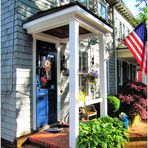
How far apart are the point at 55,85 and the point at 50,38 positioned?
1423 mm

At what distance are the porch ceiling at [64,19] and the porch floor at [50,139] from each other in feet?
8.72

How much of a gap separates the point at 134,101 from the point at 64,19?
537cm

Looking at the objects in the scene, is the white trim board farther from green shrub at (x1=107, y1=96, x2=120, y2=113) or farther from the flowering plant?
green shrub at (x1=107, y1=96, x2=120, y2=113)

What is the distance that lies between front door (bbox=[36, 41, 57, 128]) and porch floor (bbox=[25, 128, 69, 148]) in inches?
17.6

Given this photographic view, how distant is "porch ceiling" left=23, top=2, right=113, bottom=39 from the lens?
427 centimetres

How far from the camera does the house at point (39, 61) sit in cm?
435

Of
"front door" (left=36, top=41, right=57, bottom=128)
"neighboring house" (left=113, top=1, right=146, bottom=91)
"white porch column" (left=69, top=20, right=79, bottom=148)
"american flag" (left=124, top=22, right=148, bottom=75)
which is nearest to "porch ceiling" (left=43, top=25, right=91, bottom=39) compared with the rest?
"front door" (left=36, top=41, right=57, bottom=128)

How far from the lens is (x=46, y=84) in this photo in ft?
19.0

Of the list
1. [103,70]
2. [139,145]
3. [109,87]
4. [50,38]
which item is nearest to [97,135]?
[139,145]

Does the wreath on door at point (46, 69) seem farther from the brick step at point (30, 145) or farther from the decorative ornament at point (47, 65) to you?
the brick step at point (30, 145)

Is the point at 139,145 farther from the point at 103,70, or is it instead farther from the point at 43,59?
the point at 43,59

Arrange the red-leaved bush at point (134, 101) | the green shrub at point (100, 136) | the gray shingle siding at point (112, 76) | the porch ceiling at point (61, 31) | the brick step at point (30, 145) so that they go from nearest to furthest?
the green shrub at point (100, 136), the brick step at point (30, 145), the porch ceiling at point (61, 31), the red-leaved bush at point (134, 101), the gray shingle siding at point (112, 76)

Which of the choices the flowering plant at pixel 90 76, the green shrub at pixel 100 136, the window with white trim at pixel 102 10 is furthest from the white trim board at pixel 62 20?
the window with white trim at pixel 102 10

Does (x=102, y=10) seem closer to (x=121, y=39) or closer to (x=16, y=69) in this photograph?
(x=121, y=39)
